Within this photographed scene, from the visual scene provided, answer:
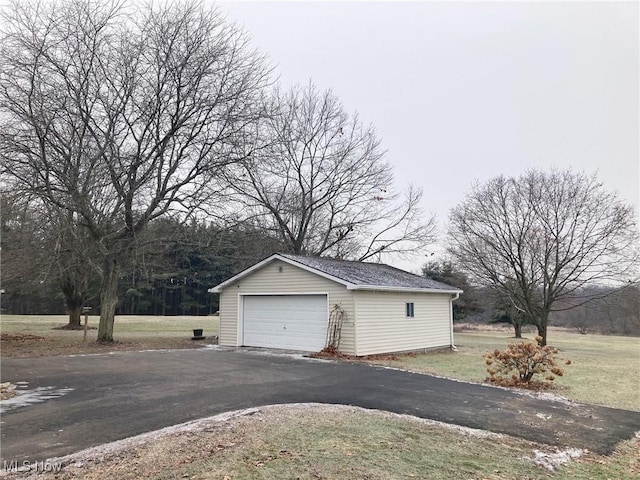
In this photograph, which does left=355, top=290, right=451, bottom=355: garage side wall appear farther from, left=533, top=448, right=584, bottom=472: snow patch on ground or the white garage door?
left=533, top=448, right=584, bottom=472: snow patch on ground

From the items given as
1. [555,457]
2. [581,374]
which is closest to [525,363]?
[581,374]

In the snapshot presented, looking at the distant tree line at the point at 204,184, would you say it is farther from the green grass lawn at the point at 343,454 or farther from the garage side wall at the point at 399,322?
the green grass lawn at the point at 343,454

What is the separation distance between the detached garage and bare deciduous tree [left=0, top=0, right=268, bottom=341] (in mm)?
4202

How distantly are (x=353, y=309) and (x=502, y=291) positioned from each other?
1496cm

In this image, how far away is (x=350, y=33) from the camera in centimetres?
1422

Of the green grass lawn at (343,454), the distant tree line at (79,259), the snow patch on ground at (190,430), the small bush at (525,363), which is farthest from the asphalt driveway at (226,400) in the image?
the distant tree line at (79,259)

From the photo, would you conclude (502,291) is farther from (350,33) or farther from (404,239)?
(350,33)

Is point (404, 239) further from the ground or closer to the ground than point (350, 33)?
closer to the ground

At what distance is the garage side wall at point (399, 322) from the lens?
575 inches

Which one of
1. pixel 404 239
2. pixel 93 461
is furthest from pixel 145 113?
pixel 404 239

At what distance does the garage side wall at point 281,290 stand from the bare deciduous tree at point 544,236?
482 inches

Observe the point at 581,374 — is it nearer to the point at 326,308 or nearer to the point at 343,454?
the point at 326,308

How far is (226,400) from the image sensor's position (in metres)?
7.08

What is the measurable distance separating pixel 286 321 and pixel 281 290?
1.13 m
